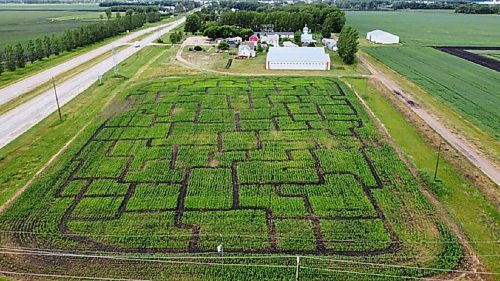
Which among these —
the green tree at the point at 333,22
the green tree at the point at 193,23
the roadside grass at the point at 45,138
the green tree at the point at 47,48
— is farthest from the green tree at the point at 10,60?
the green tree at the point at 333,22

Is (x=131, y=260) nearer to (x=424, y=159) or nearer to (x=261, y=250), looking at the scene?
(x=261, y=250)

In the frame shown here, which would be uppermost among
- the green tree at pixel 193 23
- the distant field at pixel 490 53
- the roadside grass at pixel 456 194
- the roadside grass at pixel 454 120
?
the green tree at pixel 193 23

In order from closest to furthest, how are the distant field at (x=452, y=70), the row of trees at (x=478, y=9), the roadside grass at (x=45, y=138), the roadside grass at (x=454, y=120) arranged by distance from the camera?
the roadside grass at (x=45, y=138), the roadside grass at (x=454, y=120), the distant field at (x=452, y=70), the row of trees at (x=478, y=9)

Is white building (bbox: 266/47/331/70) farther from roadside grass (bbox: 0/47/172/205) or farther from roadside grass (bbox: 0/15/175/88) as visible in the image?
roadside grass (bbox: 0/15/175/88)

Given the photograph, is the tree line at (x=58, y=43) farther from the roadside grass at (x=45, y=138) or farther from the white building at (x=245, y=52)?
the white building at (x=245, y=52)

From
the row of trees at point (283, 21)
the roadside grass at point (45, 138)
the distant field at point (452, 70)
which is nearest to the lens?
the roadside grass at point (45, 138)

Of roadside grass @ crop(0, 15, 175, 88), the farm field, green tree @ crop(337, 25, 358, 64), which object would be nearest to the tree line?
roadside grass @ crop(0, 15, 175, 88)
